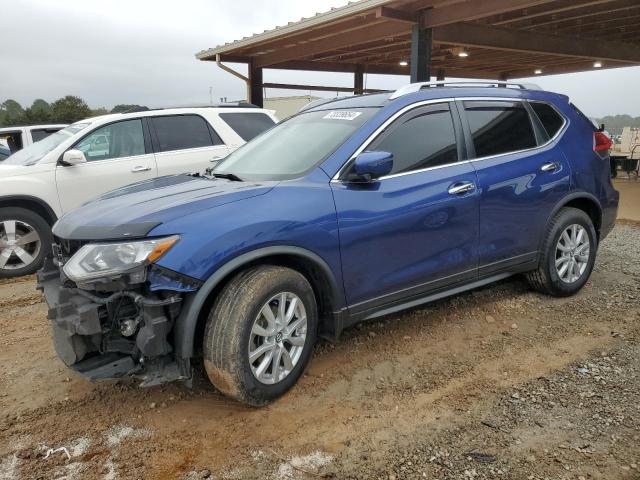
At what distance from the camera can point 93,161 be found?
5.95 meters

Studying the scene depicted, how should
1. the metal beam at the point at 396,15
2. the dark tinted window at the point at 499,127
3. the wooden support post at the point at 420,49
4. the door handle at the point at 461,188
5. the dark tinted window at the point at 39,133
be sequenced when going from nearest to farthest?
the door handle at the point at 461,188 < the dark tinted window at the point at 499,127 < the metal beam at the point at 396,15 < the wooden support post at the point at 420,49 < the dark tinted window at the point at 39,133

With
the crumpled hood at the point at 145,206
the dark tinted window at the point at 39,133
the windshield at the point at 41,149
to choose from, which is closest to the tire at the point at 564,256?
the crumpled hood at the point at 145,206

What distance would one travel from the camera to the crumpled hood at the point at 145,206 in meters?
2.64

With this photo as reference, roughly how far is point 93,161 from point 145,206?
3.61 metres

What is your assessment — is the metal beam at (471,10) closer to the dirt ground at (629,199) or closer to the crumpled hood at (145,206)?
the dirt ground at (629,199)

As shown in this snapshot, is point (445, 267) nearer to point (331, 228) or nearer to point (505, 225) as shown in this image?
point (505, 225)

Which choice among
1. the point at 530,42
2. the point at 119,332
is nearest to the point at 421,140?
the point at 119,332

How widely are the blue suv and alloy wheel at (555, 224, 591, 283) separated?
0.06 ft

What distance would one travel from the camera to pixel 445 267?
140 inches

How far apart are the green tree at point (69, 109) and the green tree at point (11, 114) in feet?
7.56

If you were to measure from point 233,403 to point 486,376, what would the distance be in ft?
5.25

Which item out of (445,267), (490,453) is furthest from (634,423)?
(445,267)

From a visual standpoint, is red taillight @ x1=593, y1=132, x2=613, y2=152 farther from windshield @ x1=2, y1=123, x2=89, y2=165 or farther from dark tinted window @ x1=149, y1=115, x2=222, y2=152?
windshield @ x1=2, y1=123, x2=89, y2=165

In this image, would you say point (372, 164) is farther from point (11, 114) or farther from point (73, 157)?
point (11, 114)
